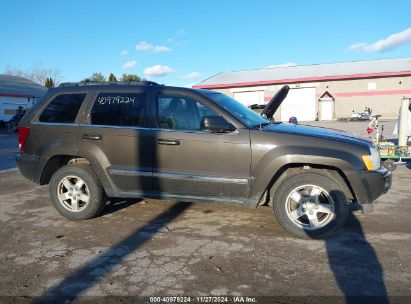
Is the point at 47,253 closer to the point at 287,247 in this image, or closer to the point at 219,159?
the point at 219,159

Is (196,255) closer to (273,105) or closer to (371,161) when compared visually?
(371,161)

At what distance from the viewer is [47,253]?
13.6 feet

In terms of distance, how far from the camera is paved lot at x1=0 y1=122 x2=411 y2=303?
131 inches

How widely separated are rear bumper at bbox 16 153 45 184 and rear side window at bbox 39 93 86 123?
59 centimetres

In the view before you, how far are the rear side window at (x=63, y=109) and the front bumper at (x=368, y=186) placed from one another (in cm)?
385

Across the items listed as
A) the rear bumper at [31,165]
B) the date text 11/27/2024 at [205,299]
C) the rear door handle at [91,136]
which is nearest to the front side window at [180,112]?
the rear door handle at [91,136]

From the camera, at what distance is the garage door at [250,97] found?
140ft

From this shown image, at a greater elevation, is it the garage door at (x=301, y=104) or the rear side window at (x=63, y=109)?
the garage door at (x=301, y=104)

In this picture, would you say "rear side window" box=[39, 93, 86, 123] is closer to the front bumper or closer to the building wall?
the front bumper

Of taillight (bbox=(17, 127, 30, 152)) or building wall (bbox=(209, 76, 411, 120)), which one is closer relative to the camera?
taillight (bbox=(17, 127, 30, 152))

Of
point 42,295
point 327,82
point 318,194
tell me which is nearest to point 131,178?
point 42,295

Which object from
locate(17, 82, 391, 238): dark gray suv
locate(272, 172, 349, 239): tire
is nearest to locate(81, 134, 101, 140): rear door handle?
locate(17, 82, 391, 238): dark gray suv

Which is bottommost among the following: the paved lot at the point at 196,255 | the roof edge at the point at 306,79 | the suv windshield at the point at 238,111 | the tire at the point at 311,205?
the paved lot at the point at 196,255

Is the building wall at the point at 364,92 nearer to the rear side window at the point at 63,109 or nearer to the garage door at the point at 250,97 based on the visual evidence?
the garage door at the point at 250,97
